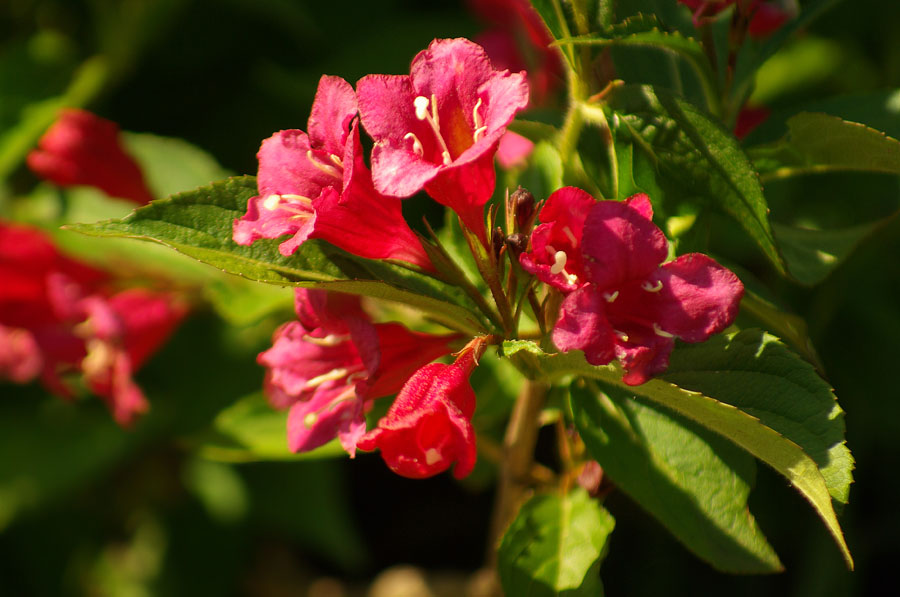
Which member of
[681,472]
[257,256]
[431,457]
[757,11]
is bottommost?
[681,472]

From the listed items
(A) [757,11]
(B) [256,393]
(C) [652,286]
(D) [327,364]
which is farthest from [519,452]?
(B) [256,393]

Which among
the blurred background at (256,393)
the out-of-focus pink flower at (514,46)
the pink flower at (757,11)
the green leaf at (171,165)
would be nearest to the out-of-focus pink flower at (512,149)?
the out-of-focus pink flower at (514,46)

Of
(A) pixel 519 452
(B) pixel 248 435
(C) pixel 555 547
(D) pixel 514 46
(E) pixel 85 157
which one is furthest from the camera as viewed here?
(D) pixel 514 46

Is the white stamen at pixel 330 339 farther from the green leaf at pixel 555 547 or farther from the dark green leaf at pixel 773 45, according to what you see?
the dark green leaf at pixel 773 45

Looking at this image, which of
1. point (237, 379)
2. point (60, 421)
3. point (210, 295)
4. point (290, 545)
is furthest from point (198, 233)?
point (290, 545)

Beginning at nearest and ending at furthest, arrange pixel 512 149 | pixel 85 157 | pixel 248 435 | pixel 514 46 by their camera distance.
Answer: pixel 248 435 → pixel 512 149 → pixel 85 157 → pixel 514 46

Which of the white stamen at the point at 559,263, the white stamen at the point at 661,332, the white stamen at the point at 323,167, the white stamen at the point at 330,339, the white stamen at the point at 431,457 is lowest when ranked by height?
the white stamen at the point at 431,457

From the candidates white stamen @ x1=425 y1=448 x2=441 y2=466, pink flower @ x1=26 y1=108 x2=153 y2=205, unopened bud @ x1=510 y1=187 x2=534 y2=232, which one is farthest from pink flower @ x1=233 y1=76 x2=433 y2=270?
pink flower @ x1=26 y1=108 x2=153 y2=205

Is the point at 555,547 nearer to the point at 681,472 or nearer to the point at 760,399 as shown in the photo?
the point at 681,472
